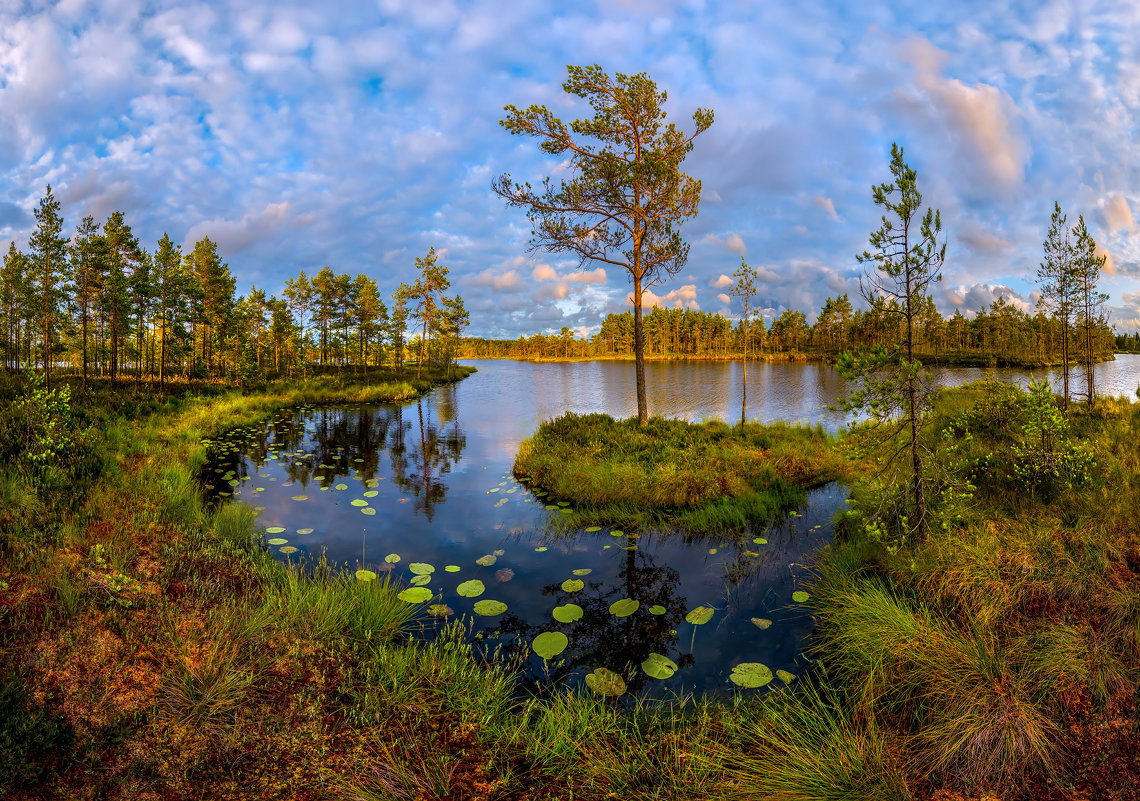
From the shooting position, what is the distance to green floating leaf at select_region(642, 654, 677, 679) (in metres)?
4.90

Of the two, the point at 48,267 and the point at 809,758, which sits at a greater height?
the point at 48,267

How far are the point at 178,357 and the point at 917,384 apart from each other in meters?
67.7

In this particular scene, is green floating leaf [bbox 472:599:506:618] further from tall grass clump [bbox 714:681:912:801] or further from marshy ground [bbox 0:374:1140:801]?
tall grass clump [bbox 714:681:912:801]

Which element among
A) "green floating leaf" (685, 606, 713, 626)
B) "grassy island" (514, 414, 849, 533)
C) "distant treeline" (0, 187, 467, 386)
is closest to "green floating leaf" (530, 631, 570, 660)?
"green floating leaf" (685, 606, 713, 626)

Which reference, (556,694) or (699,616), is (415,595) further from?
(699,616)

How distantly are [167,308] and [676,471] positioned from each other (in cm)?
4598

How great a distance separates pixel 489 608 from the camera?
6.29 meters

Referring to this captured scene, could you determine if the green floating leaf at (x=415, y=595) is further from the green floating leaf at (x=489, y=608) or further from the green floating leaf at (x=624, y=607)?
the green floating leaf at (x=624, y=607)

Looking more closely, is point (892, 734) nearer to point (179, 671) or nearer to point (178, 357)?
point (179, 671)

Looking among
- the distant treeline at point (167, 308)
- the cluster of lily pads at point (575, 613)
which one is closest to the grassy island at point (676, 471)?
the cluster of lily pads at point (575, 613)

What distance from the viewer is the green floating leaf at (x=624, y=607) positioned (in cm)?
613

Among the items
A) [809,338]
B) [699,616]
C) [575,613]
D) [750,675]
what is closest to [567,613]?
[575,613]

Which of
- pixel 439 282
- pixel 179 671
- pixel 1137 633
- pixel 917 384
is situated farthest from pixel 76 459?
pixel 439 282

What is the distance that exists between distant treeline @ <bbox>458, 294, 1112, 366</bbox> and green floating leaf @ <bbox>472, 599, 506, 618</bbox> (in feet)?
228
